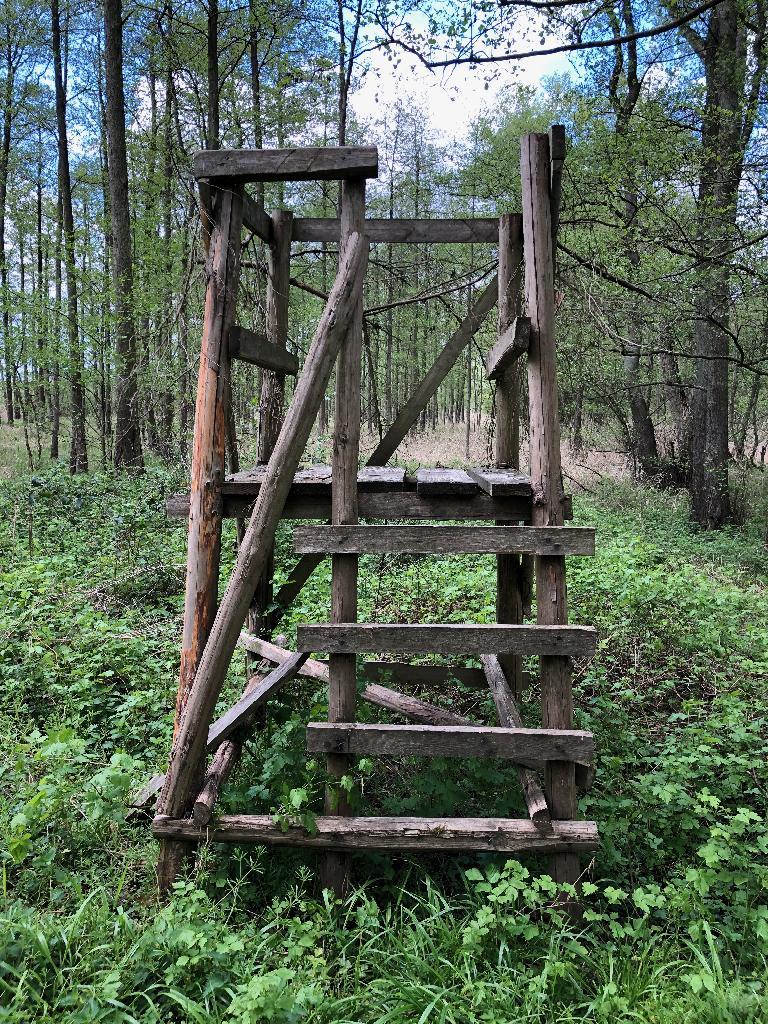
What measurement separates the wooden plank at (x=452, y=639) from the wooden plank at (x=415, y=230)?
8.40ft

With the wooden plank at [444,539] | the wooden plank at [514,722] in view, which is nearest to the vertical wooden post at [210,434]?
the wooden plank at [444,539]

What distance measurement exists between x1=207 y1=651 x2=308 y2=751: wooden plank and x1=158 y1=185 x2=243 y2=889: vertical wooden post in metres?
0.28

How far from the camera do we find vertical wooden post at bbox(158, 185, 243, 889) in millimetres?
3230

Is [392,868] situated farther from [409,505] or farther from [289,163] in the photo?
[289,163]

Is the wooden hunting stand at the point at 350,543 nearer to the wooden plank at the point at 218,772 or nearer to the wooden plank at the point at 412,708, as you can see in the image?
the wooden plank at the point at 218,772

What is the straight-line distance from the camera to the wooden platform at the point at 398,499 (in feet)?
10.9

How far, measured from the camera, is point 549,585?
3.16 meters

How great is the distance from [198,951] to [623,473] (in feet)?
47.5

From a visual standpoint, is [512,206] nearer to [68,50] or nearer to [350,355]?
[350,355]

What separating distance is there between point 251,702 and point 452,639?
3.99 ft

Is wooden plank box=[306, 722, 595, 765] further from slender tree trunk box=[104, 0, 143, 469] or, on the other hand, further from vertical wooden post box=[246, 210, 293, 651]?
slender tree trunk box=[104, 0, 143, 469]

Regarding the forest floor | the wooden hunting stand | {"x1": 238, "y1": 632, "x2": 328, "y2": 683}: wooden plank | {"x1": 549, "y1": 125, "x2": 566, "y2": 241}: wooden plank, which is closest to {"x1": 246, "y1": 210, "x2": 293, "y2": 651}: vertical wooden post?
{"x1": 238, "y1": 632, "x2": 328, "y2": 683}: wooden plank

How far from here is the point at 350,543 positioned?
316 centimetres

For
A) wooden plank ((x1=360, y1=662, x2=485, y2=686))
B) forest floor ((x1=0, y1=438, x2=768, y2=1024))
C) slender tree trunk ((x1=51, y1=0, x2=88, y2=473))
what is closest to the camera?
forest floor ((x1=0, y1=438, x2=768, y2=1024))
